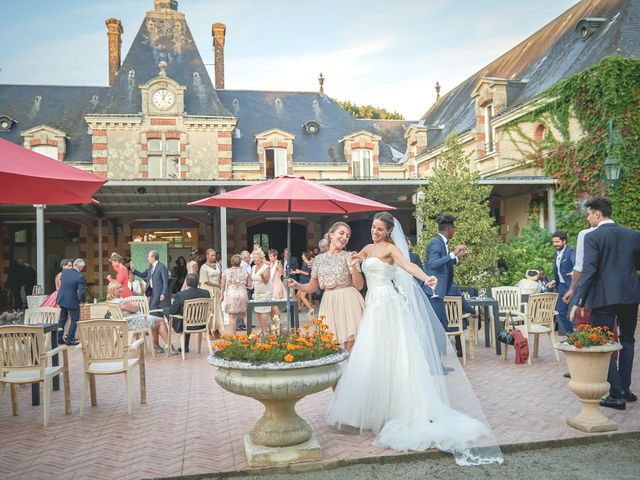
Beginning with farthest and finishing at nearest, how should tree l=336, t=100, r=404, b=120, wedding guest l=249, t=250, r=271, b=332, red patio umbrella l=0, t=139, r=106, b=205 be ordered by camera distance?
tree l=336, t=100, r=404, b=120 < wedding guest l=249, t=250, r=271, b=332 < red patio umbrella l=0, t=139, r=106, b=205

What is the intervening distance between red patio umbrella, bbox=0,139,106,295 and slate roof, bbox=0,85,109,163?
16.7 metres

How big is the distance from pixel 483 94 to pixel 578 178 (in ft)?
18.1

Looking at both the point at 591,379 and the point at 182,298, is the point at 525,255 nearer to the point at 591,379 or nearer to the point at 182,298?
the point at 182,298

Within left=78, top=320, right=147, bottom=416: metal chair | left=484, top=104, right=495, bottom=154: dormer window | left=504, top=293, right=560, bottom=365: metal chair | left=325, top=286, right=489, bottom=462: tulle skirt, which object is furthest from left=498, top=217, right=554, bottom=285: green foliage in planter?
left=78, top=320, right=147, bottom=416: metal chair

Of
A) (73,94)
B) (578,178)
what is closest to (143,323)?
(578,178)

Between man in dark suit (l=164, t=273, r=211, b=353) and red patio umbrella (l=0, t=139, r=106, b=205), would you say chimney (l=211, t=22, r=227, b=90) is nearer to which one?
man in dark suit (l=164, t=273, r=211, b=353)

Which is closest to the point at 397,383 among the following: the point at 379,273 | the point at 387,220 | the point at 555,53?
the point at 379,273

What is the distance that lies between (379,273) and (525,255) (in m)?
10.8

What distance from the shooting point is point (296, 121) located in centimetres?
2297

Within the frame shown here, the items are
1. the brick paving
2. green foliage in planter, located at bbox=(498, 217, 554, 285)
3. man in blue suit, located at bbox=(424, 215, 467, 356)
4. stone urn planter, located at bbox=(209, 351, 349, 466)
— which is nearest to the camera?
stone urn planter, located at bbox=(209, 351, 349, 466)

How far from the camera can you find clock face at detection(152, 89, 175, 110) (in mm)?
19328

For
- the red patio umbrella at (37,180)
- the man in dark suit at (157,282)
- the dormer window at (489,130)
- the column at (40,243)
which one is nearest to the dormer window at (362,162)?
the dormer window at (489,130)

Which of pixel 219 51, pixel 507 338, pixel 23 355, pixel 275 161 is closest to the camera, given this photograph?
pixel 23 355

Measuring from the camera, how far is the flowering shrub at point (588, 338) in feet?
14.9
